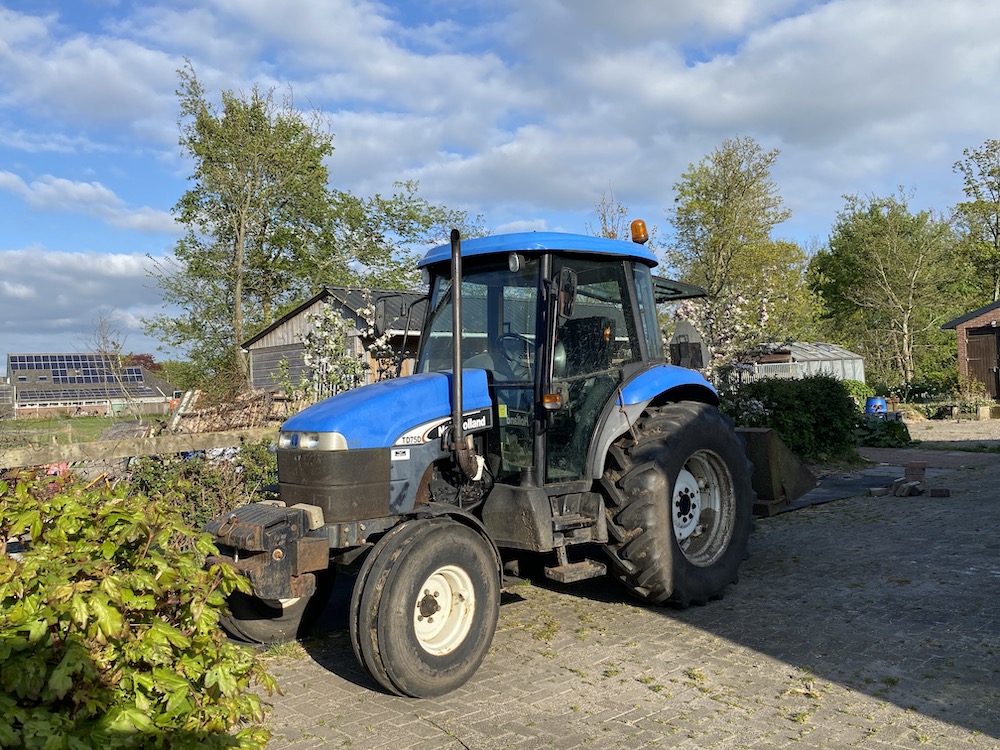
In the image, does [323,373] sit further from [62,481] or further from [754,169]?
[754,169]

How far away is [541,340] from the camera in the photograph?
4.93 meters

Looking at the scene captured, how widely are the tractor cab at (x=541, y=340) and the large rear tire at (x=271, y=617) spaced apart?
133 cm

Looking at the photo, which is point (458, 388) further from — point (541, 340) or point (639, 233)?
point (639, 233)

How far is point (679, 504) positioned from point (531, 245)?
2142mm

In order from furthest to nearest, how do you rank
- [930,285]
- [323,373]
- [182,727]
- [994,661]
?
[930,285], [323,373], [994,661], [182,727]

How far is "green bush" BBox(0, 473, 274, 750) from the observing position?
7.75 feet

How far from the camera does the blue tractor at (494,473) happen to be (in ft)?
13.6

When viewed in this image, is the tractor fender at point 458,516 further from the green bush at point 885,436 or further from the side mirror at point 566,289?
the green bush at point 885,436

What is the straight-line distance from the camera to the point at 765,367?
1288 inches

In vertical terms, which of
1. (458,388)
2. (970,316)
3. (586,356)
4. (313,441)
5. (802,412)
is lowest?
(313,441)

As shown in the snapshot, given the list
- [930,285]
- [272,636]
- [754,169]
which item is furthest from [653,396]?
[930,285]

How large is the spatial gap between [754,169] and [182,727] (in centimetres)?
2598

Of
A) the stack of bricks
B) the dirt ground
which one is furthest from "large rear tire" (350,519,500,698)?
the dirt ground

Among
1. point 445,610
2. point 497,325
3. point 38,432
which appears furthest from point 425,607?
point 38,432
